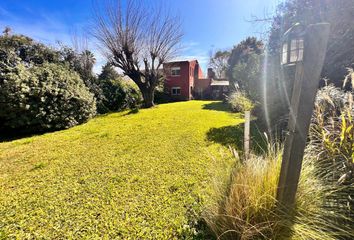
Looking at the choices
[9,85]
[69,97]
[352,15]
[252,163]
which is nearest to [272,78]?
[352,15]

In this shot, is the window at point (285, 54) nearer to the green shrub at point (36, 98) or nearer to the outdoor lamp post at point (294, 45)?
the outdoor lamp post at point (294, 45)

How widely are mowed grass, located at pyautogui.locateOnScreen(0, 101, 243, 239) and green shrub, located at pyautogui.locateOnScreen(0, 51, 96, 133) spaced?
128 centimetres

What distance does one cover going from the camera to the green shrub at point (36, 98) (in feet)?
20.2

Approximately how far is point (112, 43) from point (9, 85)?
8568 mm

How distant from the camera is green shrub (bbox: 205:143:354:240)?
158 centimetres

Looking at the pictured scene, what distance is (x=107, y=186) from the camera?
319 centimetres

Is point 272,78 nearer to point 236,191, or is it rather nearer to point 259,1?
point 259,1

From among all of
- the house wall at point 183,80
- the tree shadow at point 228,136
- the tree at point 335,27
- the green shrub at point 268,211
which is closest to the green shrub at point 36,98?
the tree shadow at point 228,136

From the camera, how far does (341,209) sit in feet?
5.73

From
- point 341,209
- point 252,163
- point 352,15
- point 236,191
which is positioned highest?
point 352,15

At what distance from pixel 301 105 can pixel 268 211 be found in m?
1.12

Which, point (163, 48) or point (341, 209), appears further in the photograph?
point (163, 48)

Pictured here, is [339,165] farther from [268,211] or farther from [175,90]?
[175,90]

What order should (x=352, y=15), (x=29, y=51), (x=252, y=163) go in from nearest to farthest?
1. (x=252, y=163)
2. (x=352, y=15)
3. (x=29, y=51)
